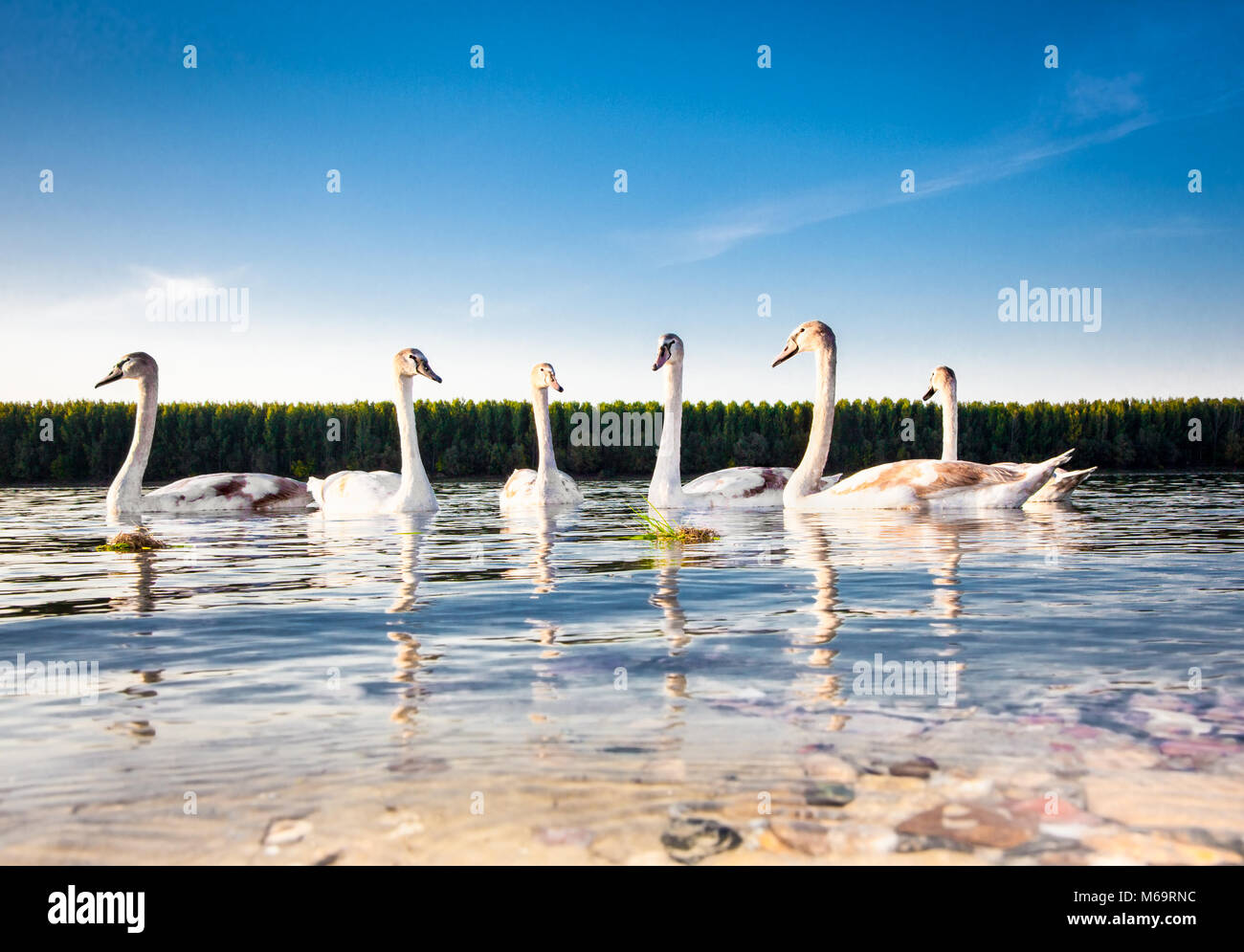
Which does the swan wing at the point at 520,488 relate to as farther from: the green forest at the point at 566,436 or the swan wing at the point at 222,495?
the green forest at the point at 566,436

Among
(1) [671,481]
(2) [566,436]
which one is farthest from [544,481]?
(2) [566,436]

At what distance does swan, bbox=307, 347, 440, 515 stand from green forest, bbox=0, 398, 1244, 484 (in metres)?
21.1

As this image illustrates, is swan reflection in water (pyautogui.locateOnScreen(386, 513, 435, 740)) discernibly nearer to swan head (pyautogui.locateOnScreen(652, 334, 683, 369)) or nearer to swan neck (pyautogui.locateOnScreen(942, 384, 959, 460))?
swan head (pyautogui.locateOnScreen(652, 334, 683, 369))

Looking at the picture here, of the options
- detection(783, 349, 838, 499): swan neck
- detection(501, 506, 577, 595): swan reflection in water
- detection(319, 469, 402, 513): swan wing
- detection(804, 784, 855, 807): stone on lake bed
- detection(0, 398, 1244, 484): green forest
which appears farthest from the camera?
detection(0, 398, 1244, 484): green forest

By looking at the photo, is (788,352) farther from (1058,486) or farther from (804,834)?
(804,834)

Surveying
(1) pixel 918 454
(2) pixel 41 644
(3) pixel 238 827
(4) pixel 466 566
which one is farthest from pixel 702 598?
(1) pixel 918 454

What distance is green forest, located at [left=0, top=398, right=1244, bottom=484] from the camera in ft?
121

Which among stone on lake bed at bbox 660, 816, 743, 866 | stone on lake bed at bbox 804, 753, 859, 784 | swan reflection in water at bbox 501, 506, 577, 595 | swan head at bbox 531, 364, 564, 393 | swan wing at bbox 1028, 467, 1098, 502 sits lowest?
stone on lake bed at bbox 660, 816, 743, 866

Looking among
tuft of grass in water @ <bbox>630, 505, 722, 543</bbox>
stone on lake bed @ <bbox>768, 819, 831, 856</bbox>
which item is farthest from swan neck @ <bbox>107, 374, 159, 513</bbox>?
stone on lake bed @ <bbox>768, 819, 831, 856</bbox>

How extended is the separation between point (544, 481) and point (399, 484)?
7.79ft

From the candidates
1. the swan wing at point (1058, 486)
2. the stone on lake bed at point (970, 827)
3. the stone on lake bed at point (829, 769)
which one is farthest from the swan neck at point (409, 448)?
the stone on lake bed at point (970, 827)

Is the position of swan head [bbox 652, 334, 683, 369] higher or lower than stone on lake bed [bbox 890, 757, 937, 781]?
higher

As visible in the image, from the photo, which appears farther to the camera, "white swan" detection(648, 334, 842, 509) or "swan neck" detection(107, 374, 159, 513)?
"white swan" detection(648, 334, 842, 509)
